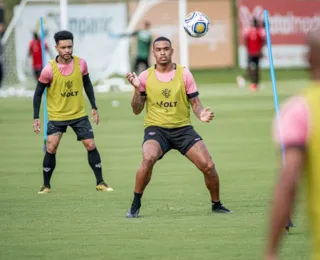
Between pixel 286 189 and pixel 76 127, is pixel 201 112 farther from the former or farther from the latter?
pixel 286 189

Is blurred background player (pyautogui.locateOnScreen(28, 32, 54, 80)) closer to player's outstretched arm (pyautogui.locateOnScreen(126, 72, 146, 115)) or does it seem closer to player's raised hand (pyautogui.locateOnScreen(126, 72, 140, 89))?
player's outstretched arm (pyautogui.locateOnScreen(126, 72, 146, 115))

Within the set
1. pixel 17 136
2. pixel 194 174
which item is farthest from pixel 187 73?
pixel 17 136

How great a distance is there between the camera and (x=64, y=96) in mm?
13812

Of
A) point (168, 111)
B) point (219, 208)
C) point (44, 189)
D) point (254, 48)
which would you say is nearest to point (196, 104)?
point (168, 111)

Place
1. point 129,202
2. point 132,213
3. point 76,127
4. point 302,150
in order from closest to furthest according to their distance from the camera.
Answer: point 302,150 < point 132,213 < point 129,202 < point 76,127

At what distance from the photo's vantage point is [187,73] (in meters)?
11.4

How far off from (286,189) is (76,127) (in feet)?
29.5

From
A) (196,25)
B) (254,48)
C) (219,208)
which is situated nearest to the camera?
(219,208)

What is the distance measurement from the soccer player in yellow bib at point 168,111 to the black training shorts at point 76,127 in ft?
8.11

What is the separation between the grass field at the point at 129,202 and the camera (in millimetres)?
9547

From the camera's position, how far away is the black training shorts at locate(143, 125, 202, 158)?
11.3 m

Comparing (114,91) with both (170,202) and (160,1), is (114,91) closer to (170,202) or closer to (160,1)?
(160,1)

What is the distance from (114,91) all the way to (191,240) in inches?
1102

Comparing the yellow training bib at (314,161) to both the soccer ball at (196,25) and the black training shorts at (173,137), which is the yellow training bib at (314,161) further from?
the soccer ball at (196,25)
